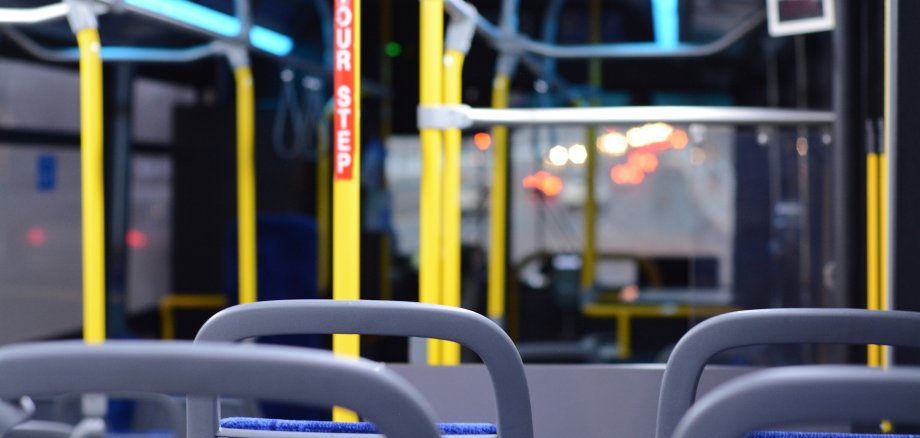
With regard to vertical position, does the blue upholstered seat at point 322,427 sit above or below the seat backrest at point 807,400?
below

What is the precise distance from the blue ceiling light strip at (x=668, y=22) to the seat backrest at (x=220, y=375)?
3298mm

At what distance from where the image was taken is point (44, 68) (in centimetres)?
379

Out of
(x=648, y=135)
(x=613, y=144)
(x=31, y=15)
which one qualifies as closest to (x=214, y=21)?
(x=31, y=15)

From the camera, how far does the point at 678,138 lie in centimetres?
462

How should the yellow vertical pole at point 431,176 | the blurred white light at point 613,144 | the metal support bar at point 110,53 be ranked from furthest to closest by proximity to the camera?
1. the blurred white light at point 613,144
2. the metal support bar at point 110,53
3. the yellow vertical pole at point 431,176

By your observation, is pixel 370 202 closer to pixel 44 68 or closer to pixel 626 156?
pixel 626 156

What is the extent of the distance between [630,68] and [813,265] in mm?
2186

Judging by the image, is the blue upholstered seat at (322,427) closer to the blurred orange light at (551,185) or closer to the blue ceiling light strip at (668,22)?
the blue ceiling light strip at (668,22)

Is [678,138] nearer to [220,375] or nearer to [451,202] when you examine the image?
[451,202]

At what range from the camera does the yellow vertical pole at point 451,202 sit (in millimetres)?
1867

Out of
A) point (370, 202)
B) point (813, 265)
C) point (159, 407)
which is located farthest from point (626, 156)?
point (159, 407)

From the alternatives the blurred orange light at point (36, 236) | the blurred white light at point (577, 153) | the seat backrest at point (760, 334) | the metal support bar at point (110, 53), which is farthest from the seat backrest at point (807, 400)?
the blurred white light at point (577, 153)

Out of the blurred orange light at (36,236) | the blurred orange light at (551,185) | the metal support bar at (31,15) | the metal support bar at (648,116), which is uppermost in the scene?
the metal support bar at (31,15)

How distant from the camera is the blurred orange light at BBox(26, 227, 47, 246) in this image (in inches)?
147
